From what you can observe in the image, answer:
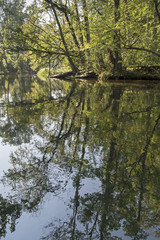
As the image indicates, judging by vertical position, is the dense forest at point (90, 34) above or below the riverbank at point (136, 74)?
above

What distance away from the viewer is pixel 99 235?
4.95ft

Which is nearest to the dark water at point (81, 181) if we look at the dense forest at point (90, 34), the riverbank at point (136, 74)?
the dense forest at point (90, 34)

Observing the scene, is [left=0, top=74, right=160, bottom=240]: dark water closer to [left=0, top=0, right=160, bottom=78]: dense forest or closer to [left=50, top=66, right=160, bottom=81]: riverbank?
[left=0, top=0, right=160, bottom=78]: dense forest

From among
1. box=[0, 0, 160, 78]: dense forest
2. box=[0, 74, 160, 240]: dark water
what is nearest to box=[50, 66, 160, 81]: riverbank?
box=[0, 0, 160, 78]: dense forest

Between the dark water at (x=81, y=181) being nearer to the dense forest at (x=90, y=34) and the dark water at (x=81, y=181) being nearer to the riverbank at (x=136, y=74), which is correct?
the dense forest at (x=90, y=34)

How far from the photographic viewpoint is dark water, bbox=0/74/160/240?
1580 mm

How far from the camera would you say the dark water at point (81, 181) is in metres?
1.58

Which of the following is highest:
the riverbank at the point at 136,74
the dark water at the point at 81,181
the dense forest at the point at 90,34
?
the dense forest at the point at 90,34

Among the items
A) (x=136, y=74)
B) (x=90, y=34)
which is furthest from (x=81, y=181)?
(x=90, y=34)

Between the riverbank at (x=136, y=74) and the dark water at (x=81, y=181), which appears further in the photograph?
the riverbank at (x=136, y=74)

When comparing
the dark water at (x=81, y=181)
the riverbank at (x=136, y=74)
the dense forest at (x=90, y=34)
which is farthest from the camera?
the riverbank at (x=136, y=74)

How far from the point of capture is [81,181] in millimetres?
2197

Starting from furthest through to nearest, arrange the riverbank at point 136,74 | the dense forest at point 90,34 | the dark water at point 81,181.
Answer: the riverbank at point 136,74 → the dense forest at point 90,34 → the dark water at point 81,181

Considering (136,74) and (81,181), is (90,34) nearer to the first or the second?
(136,74)
